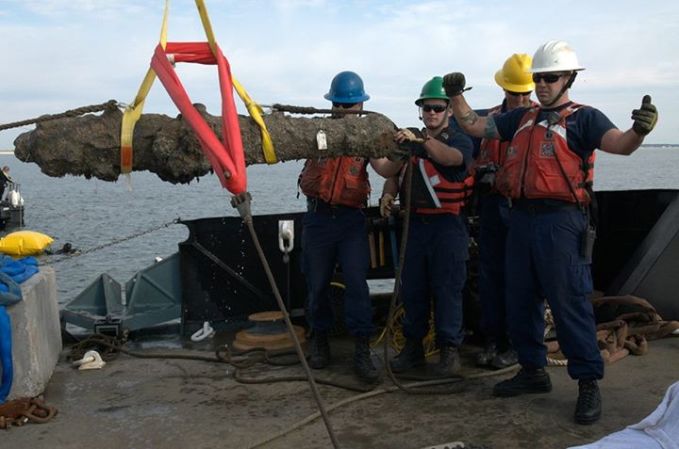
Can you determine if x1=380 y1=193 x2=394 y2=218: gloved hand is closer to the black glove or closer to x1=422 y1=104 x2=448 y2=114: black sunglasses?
x1=422 y1=104 x2=448 y2=114: black sunglasses

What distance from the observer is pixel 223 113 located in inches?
123

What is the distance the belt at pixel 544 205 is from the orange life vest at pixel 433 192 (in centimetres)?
64

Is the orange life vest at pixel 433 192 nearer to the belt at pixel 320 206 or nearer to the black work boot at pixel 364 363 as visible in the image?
the belt at pixel 320 206

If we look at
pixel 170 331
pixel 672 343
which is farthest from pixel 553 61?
pixel 170 331

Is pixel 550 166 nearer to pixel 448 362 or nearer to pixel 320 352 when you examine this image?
pixel 448 362

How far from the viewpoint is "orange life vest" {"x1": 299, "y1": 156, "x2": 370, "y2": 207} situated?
4.98 meters

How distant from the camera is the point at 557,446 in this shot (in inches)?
148

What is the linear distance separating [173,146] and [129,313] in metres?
3.31

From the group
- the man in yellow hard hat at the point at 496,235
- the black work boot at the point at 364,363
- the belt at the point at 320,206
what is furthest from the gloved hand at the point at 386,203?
the black work boot at the point at 364,363

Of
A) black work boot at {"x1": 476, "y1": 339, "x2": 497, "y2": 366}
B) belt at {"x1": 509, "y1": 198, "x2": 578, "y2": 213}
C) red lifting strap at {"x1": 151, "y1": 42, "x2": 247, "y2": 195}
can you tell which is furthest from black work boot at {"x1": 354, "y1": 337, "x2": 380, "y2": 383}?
red lifting strap at {"x1": 151, "y1": 42, "x2": 247, "y2": 195}

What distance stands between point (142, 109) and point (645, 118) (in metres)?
2.40

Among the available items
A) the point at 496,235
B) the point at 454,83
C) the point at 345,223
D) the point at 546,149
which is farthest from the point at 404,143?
the point at 496,235

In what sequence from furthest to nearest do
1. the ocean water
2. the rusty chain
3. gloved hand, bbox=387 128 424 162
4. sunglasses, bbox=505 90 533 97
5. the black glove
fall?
the ocean water → sunglasses, bbox=505 90 533 97 → the black glove → the rusty chain → gloved hand, bbox=387 128 424 162

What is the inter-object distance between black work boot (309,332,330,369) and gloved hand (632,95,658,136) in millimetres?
2637
